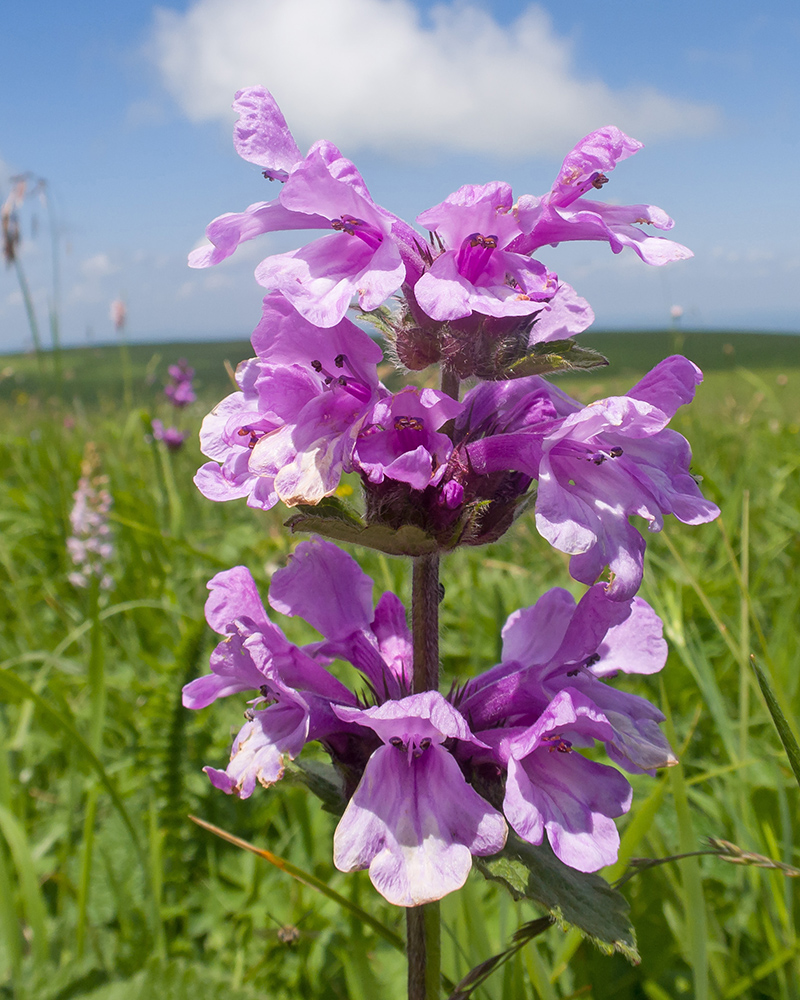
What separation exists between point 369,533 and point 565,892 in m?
0.59

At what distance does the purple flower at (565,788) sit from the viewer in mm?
951

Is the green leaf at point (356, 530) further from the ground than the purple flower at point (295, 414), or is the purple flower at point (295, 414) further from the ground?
the purple flower at point (295, 414)

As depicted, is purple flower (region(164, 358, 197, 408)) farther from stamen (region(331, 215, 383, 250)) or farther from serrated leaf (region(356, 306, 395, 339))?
stamen (region(331, 215, 383, 250))

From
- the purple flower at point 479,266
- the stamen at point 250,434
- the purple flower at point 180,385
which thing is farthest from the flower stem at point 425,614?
the purple flower at point 180,385

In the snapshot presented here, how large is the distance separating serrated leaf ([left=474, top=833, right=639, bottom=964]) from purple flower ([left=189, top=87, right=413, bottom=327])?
749mm

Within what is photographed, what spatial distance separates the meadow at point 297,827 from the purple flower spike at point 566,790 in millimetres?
176

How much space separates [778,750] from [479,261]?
5.28 ft

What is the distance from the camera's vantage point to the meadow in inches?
54.7

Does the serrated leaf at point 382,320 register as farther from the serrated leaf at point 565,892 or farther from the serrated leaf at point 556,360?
the serrated leaf at point 565,892

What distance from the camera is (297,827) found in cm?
195

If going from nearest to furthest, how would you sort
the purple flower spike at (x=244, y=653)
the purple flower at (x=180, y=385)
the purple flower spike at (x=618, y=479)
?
the purple flower spike at (x=618, y=479)
the purple flower spike at (x=244, y=653)
the purple flower at (x=180, y=385)

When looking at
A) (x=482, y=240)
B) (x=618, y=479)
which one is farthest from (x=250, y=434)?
(x=618, y=479)

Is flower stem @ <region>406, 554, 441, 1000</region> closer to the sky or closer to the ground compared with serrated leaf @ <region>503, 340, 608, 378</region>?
closer to the ground

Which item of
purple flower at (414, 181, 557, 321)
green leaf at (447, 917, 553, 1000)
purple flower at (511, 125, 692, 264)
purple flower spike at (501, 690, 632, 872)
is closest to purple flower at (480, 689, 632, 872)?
purple flower spike at (501, 690, 632, 872)
